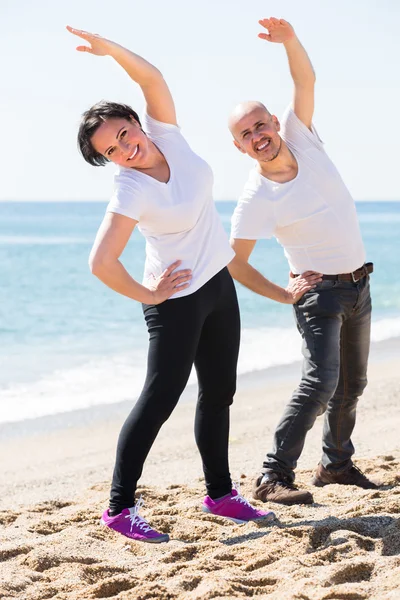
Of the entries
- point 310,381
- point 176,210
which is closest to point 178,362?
point 176,210

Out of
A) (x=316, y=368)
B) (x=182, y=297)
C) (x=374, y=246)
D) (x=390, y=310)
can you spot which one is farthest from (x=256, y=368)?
(x=374, y=246)

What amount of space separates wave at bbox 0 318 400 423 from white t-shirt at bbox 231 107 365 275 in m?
4.11

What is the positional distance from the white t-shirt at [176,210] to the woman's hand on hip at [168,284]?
0.04 metres

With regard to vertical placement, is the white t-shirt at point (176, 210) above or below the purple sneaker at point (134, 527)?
above

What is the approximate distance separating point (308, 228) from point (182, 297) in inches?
33.8

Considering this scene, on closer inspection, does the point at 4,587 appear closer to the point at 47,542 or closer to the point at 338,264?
the point at 47,542

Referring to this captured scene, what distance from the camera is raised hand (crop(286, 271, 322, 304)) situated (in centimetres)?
392

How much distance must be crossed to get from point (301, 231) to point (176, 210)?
0.86m

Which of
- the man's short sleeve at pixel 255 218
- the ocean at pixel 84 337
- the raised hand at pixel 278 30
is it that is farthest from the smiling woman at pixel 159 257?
the ocean at pixel 84 337

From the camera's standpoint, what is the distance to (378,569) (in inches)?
115

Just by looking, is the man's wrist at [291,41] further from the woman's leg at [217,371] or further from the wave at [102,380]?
the wave at [102,380]

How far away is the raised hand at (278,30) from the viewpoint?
3.87 metres

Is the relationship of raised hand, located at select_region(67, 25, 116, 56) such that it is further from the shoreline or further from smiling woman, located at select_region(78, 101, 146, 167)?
the shoreline

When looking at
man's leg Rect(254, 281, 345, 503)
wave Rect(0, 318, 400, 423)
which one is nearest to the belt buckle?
man's leg Rect(254, 281, 345, 503)
